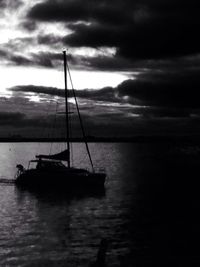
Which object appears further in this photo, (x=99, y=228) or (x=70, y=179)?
(x=70, y=179)

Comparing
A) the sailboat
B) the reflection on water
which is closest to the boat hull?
the sailboat

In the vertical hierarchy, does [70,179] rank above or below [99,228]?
above

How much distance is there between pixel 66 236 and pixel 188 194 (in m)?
24.3

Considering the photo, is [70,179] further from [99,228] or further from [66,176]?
[99,228]

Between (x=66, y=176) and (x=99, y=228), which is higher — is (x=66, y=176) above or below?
above

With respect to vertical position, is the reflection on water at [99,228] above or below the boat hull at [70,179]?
below

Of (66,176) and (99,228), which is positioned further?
(66,176)

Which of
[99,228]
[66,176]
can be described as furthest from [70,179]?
[99,228]

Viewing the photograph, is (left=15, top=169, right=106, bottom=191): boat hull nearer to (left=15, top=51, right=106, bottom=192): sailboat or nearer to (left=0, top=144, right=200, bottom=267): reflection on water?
(left=15, top=51, right=106, bottom=192): sailboat

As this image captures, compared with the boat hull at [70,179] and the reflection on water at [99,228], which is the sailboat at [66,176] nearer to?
the boat hull at [70,179]

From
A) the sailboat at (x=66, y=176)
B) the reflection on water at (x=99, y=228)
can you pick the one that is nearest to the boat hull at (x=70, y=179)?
the sailboat at (x=66, y=176)

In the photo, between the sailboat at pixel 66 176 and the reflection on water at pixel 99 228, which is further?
the sailboat at pixel 66 176

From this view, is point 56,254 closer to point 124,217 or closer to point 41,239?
point 41,239

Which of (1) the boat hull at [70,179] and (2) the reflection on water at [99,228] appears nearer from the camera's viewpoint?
(2) the reflection on water at [99,228]
